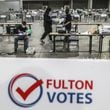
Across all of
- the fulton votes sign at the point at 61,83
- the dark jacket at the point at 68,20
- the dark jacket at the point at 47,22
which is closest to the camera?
the fulton votes sign at the point at 61,83

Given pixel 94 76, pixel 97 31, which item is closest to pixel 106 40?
pixel 97 31

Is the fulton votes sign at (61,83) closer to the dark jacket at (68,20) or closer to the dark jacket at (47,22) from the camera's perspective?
the dark jacket at (68,20)

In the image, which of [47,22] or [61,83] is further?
[47,22]

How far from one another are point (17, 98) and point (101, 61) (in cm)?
92

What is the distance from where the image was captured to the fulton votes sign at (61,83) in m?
3.85

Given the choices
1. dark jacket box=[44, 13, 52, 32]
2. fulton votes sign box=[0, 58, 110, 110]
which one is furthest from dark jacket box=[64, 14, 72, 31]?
fulton votes sign box=[0, 58, 110, 110]

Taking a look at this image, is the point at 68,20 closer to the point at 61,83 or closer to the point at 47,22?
the point at 47,22

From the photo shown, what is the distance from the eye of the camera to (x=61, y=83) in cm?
386

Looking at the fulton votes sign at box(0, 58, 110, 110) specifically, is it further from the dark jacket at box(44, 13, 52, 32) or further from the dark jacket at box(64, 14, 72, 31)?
the dark jacket at box(44, 13, 52, 32)

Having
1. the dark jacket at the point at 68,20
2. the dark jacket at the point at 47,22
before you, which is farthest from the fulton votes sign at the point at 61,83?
the dark jacket at the point at 47,22

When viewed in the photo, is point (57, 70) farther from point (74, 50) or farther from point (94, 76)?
point (74, 50)

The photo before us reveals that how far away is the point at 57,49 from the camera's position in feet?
50.5

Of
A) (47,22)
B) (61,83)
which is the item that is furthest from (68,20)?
(61,83)

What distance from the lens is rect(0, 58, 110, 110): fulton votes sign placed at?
3.85 meters
